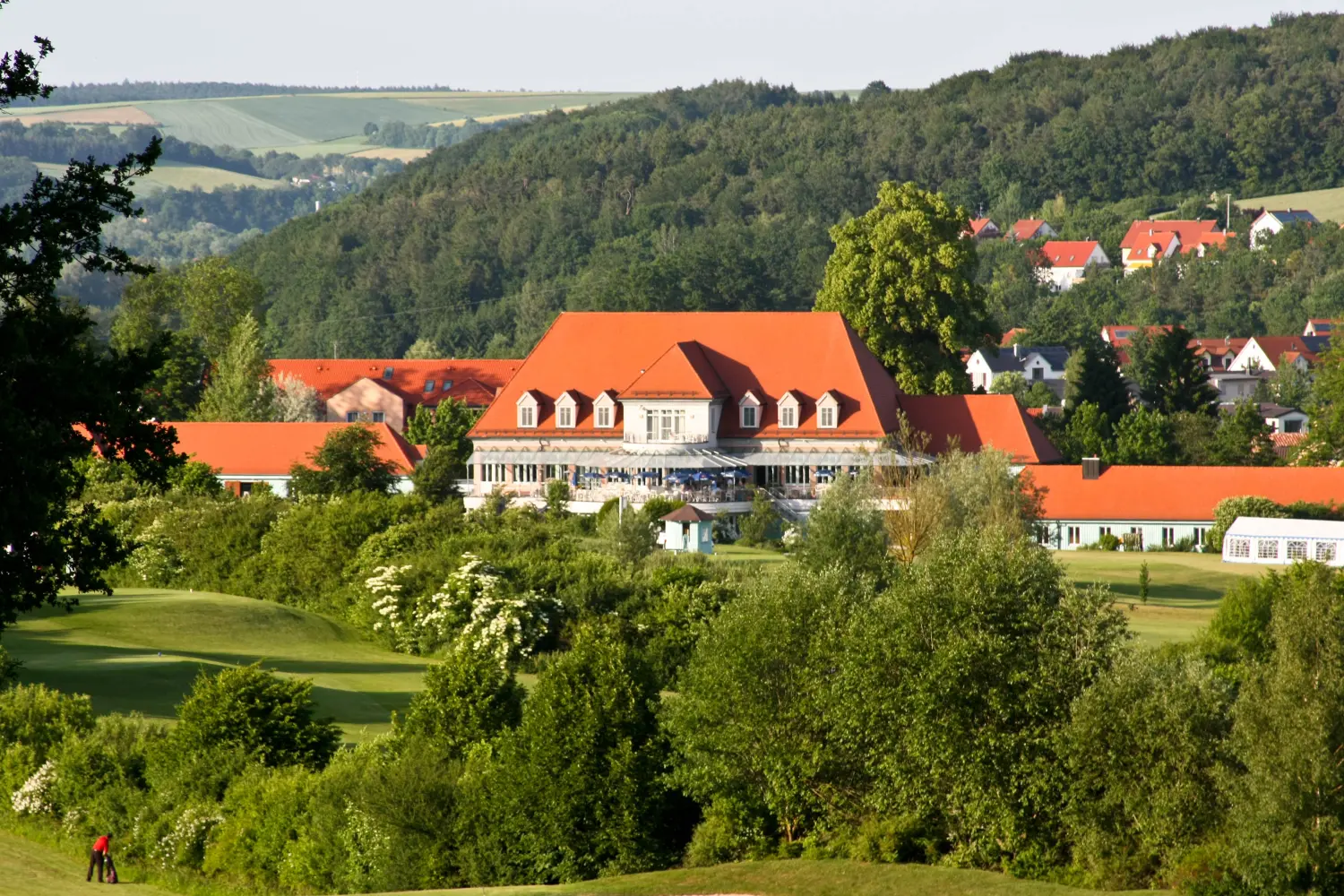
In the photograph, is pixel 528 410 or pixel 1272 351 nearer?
pixel 528 410

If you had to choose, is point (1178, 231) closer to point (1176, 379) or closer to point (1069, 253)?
point (1069, 253)

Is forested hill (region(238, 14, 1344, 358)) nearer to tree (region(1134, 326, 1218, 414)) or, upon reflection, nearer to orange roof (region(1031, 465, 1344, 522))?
tree (region(1134, 326, 1218, 414))

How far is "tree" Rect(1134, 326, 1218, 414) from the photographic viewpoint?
96.2 metres

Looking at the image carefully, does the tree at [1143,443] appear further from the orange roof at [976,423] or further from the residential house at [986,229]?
the residential house at [986,229]

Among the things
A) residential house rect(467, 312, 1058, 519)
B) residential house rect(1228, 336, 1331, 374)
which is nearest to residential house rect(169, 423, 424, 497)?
residential house rect(467, 312, 1058, 519)

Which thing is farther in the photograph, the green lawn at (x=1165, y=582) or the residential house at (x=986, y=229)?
the residential house at (x=986, y=229)

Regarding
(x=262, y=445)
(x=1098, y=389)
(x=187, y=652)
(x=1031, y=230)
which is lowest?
(x=187, y=652)

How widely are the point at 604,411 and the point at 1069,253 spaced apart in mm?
112775

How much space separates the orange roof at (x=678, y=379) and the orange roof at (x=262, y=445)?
10.2 metres

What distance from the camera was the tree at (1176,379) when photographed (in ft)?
316

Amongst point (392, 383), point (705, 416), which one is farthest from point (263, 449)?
point (392, 383)

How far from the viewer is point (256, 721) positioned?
35344 mm

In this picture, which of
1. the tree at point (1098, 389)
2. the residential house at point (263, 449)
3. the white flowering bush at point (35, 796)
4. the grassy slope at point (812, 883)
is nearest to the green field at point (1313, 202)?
the tree at point (1098, 389)

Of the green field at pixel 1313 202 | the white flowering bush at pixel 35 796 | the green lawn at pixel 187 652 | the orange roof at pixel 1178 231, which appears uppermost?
the green field at pixel 1313 202
